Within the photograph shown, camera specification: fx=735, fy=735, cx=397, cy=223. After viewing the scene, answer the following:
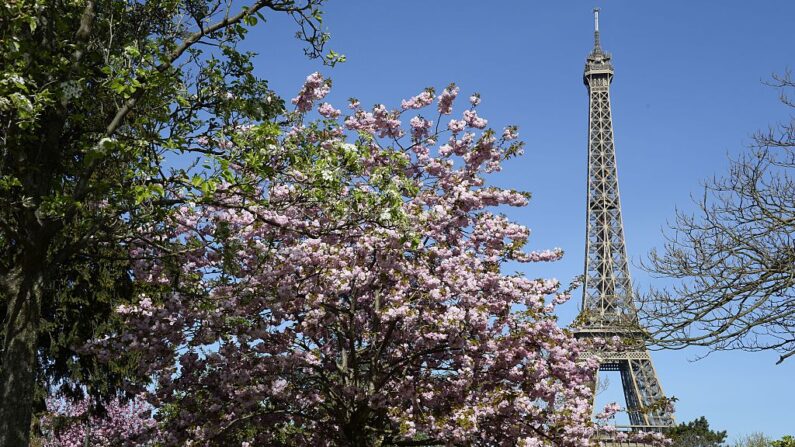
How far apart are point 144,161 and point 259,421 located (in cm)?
624

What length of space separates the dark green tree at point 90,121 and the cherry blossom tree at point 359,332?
4.53ft

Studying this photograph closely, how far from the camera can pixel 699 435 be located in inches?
1886

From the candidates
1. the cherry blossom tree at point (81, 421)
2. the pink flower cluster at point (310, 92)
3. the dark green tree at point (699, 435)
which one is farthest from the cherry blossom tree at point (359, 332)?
the dark green tree at point (699, 435)

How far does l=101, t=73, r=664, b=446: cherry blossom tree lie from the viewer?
1175 centimetres

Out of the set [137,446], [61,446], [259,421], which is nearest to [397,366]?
[259,421]

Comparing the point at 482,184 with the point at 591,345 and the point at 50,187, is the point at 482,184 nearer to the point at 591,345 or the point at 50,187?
the point at 591,345

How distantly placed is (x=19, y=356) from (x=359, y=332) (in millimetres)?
5540

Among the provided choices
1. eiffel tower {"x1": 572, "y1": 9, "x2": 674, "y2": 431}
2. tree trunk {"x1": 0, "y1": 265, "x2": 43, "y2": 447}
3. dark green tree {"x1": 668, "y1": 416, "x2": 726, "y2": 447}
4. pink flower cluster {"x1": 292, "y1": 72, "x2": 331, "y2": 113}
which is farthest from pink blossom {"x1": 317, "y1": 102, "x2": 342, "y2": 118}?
eiffel tower {"x1": 572, "y1": 9, "x2": 674, "y2": 431}

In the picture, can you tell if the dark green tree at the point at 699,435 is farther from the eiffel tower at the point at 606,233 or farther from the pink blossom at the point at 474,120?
the pink blossom at the point at 474,120

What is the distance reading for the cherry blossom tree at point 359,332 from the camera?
11.8 meters

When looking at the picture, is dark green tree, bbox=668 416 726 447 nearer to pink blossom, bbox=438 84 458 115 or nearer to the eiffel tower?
the eiffel tower

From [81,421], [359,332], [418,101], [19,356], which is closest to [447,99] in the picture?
[418,101]

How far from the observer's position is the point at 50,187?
10.4m

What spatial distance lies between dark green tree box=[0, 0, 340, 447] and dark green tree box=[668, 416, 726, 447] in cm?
3826
